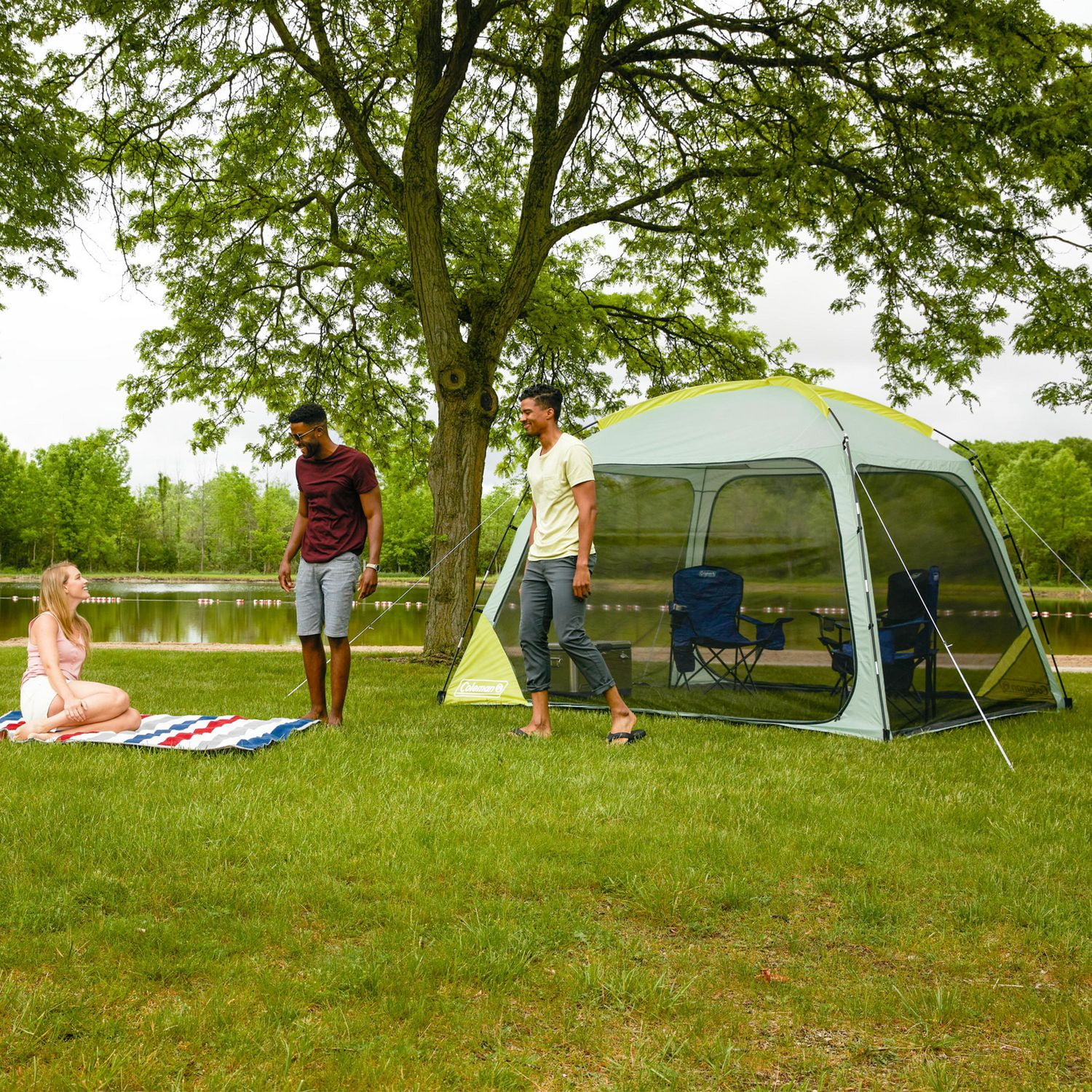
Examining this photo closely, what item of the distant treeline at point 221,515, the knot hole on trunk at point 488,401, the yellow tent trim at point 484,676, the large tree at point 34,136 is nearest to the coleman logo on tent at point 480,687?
the yellow tent trim at point 484,676

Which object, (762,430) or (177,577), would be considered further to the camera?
(177,577)

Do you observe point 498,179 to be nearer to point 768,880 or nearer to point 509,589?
point 509,589

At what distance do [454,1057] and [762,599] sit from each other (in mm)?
4881

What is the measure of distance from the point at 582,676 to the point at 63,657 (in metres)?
3.26

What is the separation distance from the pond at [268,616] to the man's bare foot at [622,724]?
5.68 ft

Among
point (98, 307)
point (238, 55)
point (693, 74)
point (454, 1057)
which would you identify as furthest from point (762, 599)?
point (98, 307)

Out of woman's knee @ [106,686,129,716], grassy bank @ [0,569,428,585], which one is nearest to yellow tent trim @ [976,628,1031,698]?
woman's knee @ [106,686,129,716]

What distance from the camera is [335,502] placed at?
5629 mm

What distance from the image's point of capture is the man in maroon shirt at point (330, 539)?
5.55 meters

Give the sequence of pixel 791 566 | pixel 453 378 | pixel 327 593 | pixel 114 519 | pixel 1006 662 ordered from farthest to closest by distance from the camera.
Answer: pixel 114 519
pixel 453 378
pixel 1006 662
pixel 791 566
pixel 327 593

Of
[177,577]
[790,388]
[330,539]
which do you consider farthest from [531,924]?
[177,577]

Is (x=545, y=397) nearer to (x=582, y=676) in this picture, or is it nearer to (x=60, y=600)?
(x=582, y=676)

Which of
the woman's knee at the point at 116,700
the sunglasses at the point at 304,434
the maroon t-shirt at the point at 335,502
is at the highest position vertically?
the sunglasses at the point at 304,434

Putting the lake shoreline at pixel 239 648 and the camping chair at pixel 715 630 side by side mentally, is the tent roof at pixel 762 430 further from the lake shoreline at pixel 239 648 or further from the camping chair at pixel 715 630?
Answer: the lake shoreline at pixel 239 648
